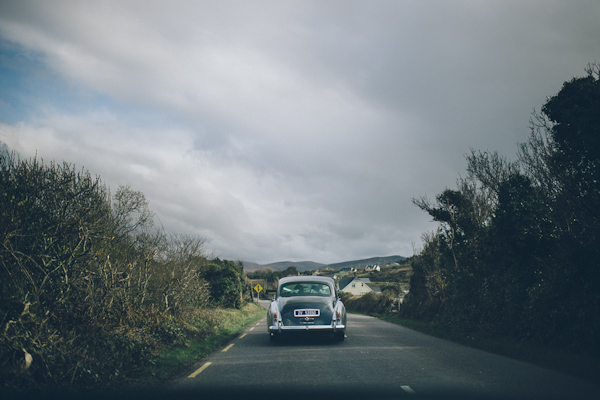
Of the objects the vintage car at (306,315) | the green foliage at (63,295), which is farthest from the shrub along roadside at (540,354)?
the green foliage at (63,295)

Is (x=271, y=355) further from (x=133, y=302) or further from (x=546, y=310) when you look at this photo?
(x=546, y=310)

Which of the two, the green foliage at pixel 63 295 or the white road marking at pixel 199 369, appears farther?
the white road marking at pixel 199 369

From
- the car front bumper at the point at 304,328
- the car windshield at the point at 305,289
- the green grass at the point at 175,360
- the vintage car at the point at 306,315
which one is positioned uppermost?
the car windshield at the point at 305,289

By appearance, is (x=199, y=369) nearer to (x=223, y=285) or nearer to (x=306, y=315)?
(x=306, y=315)

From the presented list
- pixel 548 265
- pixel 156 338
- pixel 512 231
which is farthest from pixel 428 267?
pixel 156 338

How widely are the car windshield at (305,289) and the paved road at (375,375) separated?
7.12 ft

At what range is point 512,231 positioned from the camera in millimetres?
12320

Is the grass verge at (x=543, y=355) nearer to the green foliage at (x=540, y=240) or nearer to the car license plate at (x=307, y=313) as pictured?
the green foliage at (x=540, y=240)

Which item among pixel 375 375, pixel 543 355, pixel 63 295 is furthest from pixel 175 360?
pixel 543 355

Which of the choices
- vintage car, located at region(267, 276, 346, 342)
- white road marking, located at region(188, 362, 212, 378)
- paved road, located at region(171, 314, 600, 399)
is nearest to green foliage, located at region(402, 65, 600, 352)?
paved road, located at region(171, 314, 600, 399)

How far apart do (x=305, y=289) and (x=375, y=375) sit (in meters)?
5.65

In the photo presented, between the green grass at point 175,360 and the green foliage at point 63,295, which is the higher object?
the green foliage at point 63,295

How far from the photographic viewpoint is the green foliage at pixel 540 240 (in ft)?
29.2

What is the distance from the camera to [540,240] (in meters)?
11.6
